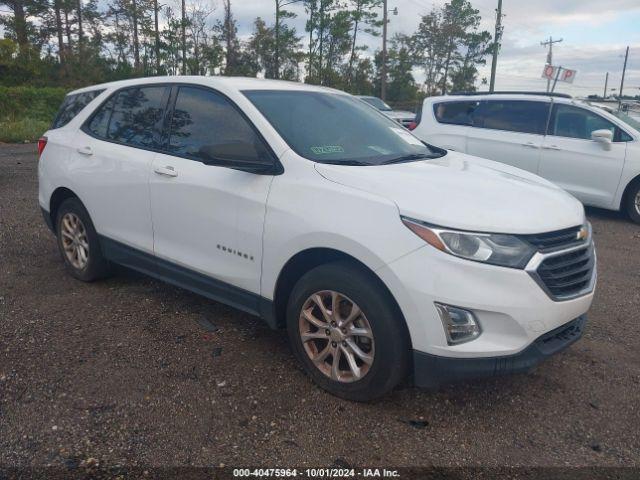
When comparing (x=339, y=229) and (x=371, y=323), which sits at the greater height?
(x=339, y=229)

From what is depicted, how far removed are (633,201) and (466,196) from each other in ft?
19.8

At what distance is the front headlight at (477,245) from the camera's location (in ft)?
8.43

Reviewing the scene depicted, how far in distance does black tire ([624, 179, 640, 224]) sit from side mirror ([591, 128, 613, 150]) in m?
0.64

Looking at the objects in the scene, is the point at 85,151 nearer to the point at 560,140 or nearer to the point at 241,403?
the point at 241,403

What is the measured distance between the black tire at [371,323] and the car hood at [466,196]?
1.40 ft

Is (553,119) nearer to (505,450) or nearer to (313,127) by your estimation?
(313,127)

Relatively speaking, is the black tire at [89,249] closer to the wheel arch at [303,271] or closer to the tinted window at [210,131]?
the tinted window at [210,131]

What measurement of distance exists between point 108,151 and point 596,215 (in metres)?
7.06

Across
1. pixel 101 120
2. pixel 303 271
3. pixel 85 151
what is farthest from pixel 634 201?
pixel 85 151

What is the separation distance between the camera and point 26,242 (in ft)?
19.7

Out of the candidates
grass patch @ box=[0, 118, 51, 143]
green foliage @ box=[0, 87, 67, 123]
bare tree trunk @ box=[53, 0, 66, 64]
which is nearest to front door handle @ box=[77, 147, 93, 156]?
grass patch @ box=[0, 118, 51, 143]

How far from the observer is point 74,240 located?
4.75 meters

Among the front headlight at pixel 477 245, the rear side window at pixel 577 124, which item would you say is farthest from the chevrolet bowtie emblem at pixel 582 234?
the rear side window at pixel 577 124

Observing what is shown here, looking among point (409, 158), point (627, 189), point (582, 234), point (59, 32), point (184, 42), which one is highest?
point (59, 32)
